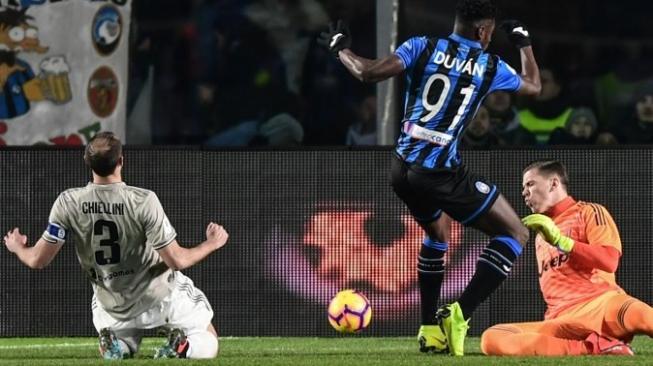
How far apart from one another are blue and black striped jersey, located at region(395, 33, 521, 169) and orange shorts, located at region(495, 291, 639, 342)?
3.36 feet

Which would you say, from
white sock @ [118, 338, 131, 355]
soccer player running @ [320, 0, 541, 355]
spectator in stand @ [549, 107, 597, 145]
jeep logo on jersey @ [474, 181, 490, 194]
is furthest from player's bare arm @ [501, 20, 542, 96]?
spectator in stand @ [549, 107, 597, 145]

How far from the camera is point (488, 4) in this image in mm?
10852

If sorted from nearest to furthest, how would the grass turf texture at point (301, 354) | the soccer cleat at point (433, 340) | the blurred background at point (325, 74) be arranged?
the grass turf texture at point (301, 354)
the soccer cleat at point (433, 340)
the blurred background at point (325, 74)

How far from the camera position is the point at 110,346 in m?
10.6

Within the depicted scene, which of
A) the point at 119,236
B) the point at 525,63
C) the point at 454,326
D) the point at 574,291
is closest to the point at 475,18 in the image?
the point at 525,63

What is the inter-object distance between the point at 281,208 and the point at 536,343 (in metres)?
3.11

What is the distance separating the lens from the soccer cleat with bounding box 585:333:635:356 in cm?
1075

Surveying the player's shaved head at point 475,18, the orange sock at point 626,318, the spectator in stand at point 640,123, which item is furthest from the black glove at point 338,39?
the spectator in stand at point 640,123

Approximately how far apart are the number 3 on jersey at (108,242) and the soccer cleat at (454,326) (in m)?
1.74

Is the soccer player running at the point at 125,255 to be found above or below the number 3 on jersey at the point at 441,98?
below

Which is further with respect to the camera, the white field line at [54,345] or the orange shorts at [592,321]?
the white field line at [54,345]

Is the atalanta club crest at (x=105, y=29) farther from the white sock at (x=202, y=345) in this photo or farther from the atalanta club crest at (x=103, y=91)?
the white sock at (x=202, y=345)

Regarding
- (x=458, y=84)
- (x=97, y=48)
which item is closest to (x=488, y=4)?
(x=458, y=84)

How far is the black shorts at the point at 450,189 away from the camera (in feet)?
35.4
